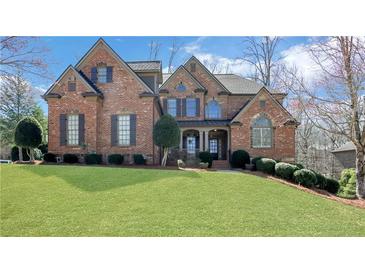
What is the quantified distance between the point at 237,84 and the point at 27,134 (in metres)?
13.2

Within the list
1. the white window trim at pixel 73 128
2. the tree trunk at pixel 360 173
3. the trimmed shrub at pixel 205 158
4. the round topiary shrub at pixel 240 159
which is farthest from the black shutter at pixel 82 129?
the tree trunk at pixel 360 173

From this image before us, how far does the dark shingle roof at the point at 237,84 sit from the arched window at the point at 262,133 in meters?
2.92

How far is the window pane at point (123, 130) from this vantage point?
11867mm

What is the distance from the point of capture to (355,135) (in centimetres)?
971

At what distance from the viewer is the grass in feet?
16.1

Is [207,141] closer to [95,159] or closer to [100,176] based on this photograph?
[95,159]

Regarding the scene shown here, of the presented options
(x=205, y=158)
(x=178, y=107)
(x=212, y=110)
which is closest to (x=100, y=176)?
(x=205, y=158)

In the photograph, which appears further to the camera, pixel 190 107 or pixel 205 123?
pixel 190 107

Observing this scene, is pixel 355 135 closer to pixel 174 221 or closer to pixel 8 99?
pixel 174 221

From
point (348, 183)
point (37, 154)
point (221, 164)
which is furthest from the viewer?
point (221, 164)

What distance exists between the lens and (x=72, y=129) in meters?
11.8

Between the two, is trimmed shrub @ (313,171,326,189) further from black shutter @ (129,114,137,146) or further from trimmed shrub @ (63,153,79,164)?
trimmed shrub @ (63,153,79,164)

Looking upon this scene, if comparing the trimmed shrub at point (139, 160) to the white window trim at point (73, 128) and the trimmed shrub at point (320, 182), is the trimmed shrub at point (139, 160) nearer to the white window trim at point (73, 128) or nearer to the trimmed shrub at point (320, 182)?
the white window trim at point (73, 128)
